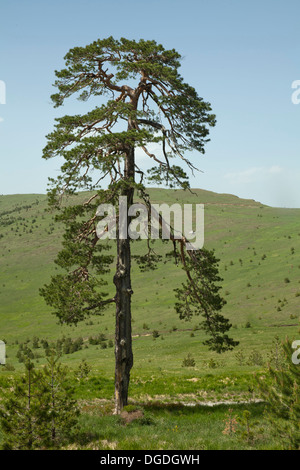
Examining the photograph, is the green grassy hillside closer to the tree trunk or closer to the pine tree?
the tree trunk

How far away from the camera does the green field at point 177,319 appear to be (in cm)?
2053

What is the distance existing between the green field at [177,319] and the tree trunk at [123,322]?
1.50 m

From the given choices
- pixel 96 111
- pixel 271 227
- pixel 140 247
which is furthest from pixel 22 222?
pixel 96 111

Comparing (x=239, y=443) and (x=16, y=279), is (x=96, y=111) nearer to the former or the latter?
(x=239, y=443)

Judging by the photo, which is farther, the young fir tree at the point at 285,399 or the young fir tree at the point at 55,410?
the young fir tree at the point at 55,410

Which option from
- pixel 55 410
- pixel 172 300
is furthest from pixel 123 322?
pixel 172 300

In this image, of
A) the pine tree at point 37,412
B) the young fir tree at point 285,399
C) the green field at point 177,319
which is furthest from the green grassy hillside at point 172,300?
the young fir tree at point 285,399

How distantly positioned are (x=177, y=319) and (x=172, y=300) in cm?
1019

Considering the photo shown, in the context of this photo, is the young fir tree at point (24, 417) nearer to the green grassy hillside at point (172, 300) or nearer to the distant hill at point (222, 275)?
the green grassy hillside at point (172, 300)

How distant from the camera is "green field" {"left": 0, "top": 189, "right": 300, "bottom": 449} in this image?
20.5 metres

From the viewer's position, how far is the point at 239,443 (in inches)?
442

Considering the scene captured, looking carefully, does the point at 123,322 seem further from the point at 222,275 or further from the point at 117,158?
the point at 222,275

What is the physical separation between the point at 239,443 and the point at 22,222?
5639 inches

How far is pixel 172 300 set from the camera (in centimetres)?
6950
